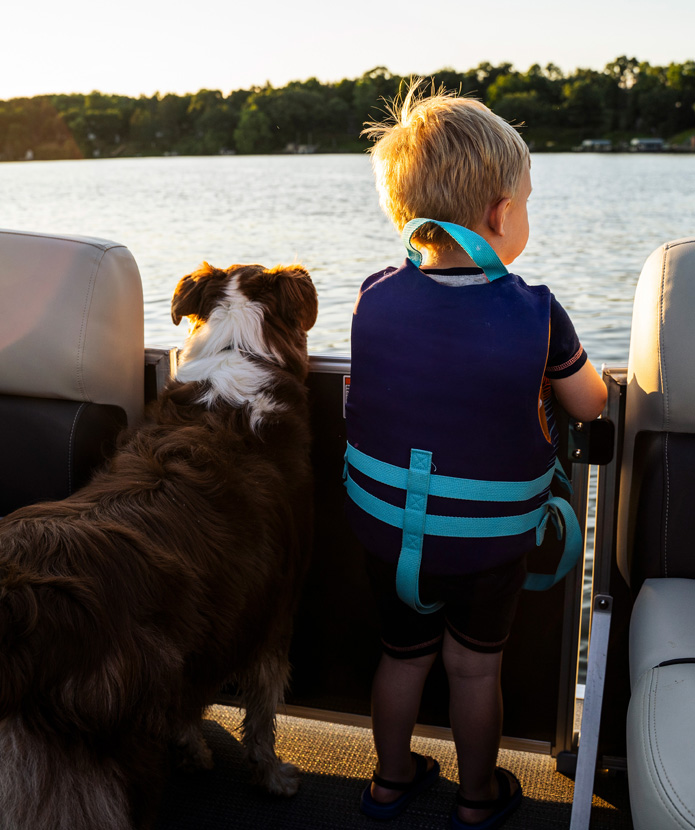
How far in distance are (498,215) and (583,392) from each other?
1.27 ft

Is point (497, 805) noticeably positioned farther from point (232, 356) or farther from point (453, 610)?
point (232, 356)

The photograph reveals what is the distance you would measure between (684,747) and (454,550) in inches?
20.1

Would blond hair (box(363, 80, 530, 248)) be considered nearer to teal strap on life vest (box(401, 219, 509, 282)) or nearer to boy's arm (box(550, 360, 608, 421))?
teal strap on life vest (box(401, 219, 509, 282))

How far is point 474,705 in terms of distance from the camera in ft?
5.51

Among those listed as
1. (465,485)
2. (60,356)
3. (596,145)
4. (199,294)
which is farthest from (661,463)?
(596,145)

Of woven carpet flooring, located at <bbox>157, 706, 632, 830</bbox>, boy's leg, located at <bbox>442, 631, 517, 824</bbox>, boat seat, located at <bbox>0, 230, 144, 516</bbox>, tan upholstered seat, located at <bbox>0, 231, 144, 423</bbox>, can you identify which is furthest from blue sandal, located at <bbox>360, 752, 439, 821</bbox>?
tan upholstered seat, located at <bbox>0, 231, 144, 423</bbox>

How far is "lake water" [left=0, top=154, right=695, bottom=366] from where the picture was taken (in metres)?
8.30

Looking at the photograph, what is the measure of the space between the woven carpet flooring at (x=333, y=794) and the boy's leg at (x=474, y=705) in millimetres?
234

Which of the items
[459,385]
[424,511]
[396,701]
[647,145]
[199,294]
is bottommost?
[396,701]

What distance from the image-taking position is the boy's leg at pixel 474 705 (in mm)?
1669

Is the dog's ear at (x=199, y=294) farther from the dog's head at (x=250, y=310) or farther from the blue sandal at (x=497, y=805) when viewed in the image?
the blue sandal at (x=497, y=805)

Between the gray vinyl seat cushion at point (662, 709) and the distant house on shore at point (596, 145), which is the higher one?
the distant house on shore at point (596, 145)

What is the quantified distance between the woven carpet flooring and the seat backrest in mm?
623

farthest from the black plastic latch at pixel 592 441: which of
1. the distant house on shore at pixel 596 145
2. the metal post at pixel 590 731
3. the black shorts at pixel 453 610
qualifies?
the distant house on shore at pixel 596 145
